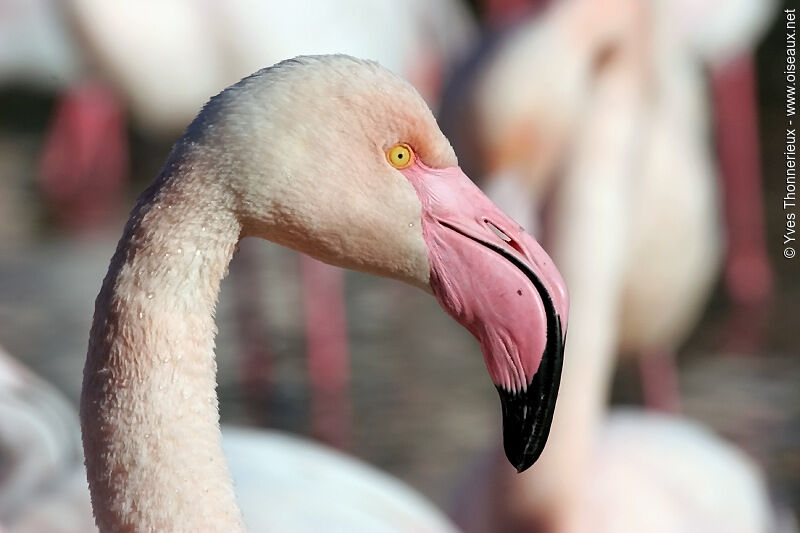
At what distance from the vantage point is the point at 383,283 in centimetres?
683

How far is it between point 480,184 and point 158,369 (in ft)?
5.20

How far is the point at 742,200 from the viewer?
23.0ft

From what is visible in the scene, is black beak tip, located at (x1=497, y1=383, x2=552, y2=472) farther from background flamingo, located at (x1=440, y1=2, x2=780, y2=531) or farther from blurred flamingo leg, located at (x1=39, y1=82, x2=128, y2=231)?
blurred flamingo leg, located at (x1=39, y1=82, x2=128, y2=231)

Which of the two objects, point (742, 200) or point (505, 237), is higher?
point (742, 200)

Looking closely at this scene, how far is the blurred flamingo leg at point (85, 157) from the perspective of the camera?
26.4ft

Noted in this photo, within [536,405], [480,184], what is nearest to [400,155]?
[536,405]

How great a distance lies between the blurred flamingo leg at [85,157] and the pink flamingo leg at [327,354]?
96.6 inches

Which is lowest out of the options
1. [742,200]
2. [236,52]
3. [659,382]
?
[659,382]

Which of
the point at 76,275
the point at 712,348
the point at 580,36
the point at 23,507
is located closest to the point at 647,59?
the point at 580,36

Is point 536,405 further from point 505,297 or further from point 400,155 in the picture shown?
point 400,155

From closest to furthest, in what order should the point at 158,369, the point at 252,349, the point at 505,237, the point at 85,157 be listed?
the point at 158,369
the point at 505,237
the point at 252,349
the point at 85,157

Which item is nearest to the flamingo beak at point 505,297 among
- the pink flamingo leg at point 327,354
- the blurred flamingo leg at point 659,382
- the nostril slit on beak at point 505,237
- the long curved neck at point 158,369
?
the nostril slit on beak at point 505,237

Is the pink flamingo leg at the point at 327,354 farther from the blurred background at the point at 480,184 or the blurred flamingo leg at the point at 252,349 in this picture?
the blurred flamingo leg at the point at 252,349

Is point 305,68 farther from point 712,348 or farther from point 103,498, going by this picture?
point 712,348
